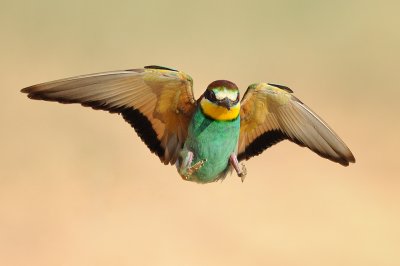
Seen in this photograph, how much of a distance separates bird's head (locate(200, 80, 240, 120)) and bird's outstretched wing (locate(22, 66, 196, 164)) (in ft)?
0.19

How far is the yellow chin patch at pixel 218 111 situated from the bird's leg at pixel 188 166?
105mm

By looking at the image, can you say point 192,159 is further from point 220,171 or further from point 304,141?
point 304,141

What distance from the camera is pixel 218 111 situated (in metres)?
1.67

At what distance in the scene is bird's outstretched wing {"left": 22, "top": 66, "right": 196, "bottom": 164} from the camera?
1.59 metres

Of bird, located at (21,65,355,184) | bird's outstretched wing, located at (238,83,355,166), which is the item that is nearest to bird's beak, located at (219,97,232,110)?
bird, located at (21,65,355,184)

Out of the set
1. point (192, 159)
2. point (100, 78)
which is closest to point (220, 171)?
point (192, 159)

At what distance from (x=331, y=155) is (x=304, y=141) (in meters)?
0.07

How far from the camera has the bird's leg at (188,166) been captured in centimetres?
168

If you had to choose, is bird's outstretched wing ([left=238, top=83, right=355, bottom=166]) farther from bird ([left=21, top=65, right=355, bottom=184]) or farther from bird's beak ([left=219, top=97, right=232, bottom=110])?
bird's beak ([left=219, top=97, right=232, bottom=110])

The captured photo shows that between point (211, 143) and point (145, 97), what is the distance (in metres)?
0.18

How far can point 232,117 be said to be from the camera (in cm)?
169

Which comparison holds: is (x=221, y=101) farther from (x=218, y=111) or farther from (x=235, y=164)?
(x=235, y=164)

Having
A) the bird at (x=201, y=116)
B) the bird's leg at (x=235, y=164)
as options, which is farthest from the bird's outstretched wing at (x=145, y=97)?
the bird's leg at (x=235, y=164)

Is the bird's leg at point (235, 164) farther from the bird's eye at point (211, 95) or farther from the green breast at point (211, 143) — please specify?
the bird's eye at point (211, 95)
